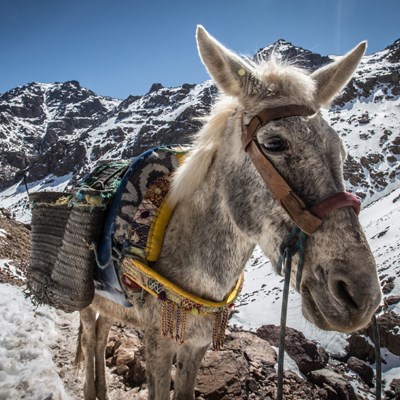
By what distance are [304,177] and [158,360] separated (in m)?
2.12

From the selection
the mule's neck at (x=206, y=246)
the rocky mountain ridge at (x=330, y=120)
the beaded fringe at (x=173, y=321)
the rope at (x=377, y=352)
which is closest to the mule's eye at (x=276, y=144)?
the mule's neck at (x=206, y=246)

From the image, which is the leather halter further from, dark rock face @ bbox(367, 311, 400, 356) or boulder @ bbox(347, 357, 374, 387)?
dark rock face @ bbox(367, 311, 400, 356)

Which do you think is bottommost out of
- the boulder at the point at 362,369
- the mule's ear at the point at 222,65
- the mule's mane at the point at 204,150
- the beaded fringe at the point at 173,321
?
the boulder at the point at 362,369

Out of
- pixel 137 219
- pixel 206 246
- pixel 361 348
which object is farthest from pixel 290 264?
pixel 361 348

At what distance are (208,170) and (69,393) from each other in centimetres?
433

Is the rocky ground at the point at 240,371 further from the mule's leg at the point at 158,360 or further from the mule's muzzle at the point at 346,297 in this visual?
the mule's muzzle at the point at 346,297

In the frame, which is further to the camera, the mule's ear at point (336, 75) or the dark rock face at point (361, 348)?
the dark rock face at point (361, 348)

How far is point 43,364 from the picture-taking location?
476 centimetres

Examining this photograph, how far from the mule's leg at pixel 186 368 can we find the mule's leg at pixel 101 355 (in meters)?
1.73

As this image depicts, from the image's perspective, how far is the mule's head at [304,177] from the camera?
1621 mm

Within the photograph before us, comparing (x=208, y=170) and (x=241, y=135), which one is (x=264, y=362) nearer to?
(x=208, y=170)

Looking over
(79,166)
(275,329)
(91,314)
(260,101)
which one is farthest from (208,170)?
(79,166)

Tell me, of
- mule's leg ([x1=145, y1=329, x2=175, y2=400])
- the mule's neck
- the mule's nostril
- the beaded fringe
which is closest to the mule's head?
the mule's nostril

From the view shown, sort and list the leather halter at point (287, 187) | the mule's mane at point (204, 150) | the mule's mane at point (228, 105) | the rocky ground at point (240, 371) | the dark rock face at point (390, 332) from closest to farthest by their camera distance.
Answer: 1. the leather halter at point (287, 187)
2. the mule's mane at point (228, 105)
3. the mule's mane at point (204, 150)
4. the rocky ground at point (240, 371)
5. the dark rock face at point (390, 332)
